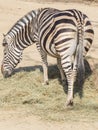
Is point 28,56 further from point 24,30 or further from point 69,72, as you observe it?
point 69,72

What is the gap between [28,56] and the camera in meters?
13.1

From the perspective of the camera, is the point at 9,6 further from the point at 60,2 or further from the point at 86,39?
the point at 86,39

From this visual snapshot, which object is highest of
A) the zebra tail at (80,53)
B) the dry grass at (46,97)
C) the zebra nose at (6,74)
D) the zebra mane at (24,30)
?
the zebra mane at (24,30)

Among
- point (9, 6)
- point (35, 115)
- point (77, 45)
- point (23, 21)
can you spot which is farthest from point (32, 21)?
point (9, 6)

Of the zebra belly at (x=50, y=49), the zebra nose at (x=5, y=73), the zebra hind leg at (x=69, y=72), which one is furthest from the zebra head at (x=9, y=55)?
the zebra hind leg at (x=69, y=72)

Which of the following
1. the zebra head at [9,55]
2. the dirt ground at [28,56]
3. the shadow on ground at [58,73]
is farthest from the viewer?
the zebra head at [9,55]

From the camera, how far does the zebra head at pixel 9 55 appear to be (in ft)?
36.2

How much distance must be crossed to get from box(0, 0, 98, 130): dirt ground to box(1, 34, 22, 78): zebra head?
3.62 ft

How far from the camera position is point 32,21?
10.8 metres

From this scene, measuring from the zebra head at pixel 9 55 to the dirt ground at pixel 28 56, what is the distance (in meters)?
1.10

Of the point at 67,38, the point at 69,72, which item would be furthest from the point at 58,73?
the point at 67,38

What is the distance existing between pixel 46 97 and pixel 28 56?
3.72m

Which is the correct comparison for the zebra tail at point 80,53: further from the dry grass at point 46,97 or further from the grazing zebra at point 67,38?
the dry grass at point 46,97

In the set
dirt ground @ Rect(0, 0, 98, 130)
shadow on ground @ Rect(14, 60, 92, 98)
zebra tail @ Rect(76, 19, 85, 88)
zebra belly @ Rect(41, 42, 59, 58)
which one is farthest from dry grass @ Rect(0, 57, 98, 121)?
zebra belly @ Rect(41, 42, 59, 58)
